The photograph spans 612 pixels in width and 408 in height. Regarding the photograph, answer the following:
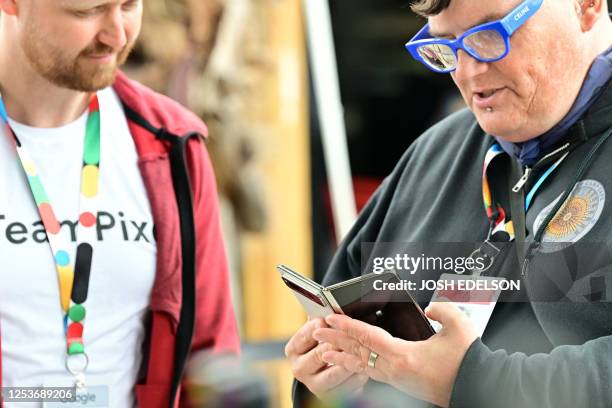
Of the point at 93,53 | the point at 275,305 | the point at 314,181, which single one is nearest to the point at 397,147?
the point at 314,181

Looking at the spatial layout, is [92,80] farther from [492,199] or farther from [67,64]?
[492,199]

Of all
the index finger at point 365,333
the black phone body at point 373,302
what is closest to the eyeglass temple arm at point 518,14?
the black phone body at point 373,302

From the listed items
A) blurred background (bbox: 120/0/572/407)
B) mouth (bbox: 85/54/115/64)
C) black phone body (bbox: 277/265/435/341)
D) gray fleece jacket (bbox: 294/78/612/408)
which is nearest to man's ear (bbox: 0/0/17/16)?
mouth (bbox: 85/54/115/64)

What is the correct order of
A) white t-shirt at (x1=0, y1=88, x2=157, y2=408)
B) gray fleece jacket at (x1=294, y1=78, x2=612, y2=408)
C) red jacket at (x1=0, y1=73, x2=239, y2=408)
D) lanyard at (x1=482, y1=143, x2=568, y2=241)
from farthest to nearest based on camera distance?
red jacket at (x1=0, y1=73, x2=239, y2=408)
white t-shirt at (x1=0, y1=88, x2=157, y2=408)
lanyard at (x1=482, y1=143, x2=568, y2=241)
gray fleece jacket at (x1=294, y1=78, x2=612, y2=408)

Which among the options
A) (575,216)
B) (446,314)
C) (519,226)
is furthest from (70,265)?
(575,216)

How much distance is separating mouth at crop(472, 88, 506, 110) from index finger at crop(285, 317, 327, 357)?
1.79 ft

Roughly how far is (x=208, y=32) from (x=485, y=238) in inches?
93.0

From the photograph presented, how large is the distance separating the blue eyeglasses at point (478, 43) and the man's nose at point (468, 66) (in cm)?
2

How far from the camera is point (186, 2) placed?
394 cm

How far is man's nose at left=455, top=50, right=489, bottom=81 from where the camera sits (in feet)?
6.10

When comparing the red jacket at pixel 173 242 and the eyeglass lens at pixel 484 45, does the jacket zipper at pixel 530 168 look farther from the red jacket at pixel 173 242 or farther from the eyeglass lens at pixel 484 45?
the red jacket at pixel 173 242

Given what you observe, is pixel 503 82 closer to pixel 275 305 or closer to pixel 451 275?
pixel 451 275

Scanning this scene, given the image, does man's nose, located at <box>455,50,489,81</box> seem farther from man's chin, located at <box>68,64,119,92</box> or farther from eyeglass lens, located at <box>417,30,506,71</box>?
man's chin, located at <box>68,64,119,92</box>

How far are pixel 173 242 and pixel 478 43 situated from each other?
89cm
